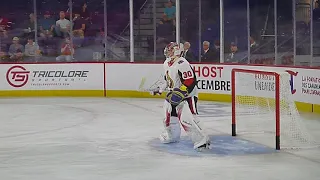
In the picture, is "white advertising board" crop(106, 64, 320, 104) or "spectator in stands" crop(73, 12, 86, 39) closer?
"white advertising board" crop(106, 64, 320, 104)

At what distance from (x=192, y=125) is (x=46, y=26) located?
29.0 feet

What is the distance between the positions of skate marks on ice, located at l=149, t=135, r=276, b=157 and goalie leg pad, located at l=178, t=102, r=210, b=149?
0.11 metres

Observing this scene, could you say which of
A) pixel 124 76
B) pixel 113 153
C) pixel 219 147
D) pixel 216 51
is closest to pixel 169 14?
pixel 216 51

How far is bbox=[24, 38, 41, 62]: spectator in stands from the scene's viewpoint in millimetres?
13930

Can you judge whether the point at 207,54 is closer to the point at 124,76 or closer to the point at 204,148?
the point at 124,76

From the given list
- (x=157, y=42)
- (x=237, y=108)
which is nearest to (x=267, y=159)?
(x=237, y=108)

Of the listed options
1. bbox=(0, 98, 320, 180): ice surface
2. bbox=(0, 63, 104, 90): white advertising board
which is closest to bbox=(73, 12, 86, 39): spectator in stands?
bbox=(0, 63, 104, 90): white advertising board

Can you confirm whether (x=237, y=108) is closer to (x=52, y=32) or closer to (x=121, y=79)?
(x=121, y=79)

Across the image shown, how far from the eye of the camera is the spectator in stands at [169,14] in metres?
13.5

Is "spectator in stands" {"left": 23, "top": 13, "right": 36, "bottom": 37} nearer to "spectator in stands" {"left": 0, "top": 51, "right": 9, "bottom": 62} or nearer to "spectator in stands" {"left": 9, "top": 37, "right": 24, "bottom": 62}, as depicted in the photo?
"spectator in stands" {"left": 9, "top": 37, "right": 24, "bottom": 62}

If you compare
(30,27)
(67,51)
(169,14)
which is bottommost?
(67,51)

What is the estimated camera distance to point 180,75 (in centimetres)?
638

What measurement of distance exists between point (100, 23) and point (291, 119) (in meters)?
8.44

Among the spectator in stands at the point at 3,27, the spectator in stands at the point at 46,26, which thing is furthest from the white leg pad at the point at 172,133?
the spectator in stands at the point at 3,27
